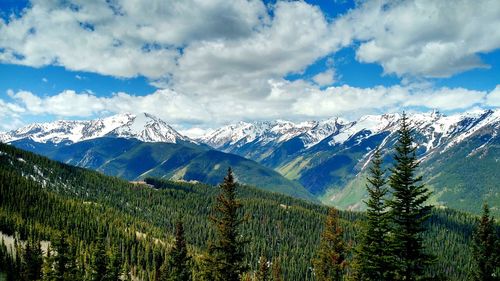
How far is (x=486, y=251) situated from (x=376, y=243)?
63.1 feet

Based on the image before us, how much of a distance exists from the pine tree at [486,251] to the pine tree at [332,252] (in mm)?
14356

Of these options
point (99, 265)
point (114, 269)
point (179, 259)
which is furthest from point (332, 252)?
point (114, 269)

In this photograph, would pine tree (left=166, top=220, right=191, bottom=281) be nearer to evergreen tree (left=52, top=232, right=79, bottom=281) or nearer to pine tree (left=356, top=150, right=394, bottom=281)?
pine tree (left=356, top=150, right=394, bottom=281)

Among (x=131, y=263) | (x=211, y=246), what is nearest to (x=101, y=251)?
(x=211, y=246)

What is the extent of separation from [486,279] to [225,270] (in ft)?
97.8

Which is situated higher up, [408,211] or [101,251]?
[408,211]

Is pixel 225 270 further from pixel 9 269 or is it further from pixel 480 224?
pixel 9 269

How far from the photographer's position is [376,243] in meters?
34.3

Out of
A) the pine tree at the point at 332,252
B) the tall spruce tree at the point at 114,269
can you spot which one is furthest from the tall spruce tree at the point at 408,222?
the tall spruce tree at the point at 114,269

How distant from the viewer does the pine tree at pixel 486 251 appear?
145ft

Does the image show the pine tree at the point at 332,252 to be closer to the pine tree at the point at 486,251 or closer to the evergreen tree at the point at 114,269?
the pine tree at the point at 486,251

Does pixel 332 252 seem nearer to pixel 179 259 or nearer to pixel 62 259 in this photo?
pixel 179 259

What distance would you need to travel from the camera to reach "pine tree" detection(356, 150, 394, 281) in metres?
32.6

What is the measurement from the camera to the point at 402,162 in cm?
3192
